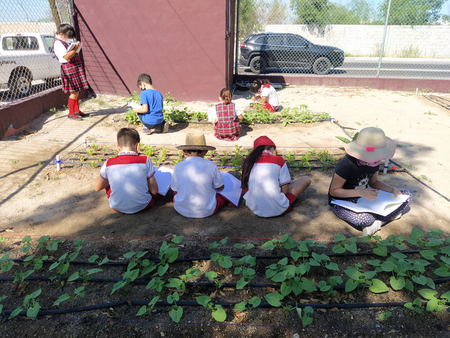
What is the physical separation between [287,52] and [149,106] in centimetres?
783

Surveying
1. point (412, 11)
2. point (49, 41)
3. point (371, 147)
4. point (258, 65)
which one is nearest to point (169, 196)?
point (371, 147)

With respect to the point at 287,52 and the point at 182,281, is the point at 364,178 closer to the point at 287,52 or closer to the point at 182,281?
the point at 182,281

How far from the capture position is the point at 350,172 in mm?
2914

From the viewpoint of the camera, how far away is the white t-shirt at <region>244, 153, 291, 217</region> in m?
3.07

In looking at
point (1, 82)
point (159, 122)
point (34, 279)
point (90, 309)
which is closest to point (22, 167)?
point (159, 122)

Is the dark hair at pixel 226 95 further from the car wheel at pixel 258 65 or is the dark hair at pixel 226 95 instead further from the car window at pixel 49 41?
the car window at pixel 49 41

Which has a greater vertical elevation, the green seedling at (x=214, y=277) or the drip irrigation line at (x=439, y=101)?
the drip irrigation line at (x=439, y=101)

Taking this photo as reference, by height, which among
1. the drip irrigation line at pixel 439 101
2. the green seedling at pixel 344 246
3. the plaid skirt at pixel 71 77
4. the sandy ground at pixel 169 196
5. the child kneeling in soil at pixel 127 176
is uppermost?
the plaid skirt at pixel 71 77

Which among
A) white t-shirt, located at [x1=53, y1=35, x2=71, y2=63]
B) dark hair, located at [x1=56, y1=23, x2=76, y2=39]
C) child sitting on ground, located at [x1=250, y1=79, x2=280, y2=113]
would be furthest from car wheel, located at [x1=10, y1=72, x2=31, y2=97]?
child sitting on ground, located at [x1=250, y1=79, x2=280, y2=113]

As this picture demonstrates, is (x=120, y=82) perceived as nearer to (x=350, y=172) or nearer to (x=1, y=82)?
(x=1, y=82)

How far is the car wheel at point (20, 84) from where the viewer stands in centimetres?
825

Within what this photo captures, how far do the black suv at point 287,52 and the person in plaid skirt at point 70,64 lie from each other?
6878 millimetres

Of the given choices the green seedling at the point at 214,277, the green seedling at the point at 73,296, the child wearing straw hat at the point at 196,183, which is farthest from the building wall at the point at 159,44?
the green seedling at the point at 73,296

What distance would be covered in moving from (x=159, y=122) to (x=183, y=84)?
9.28ft
